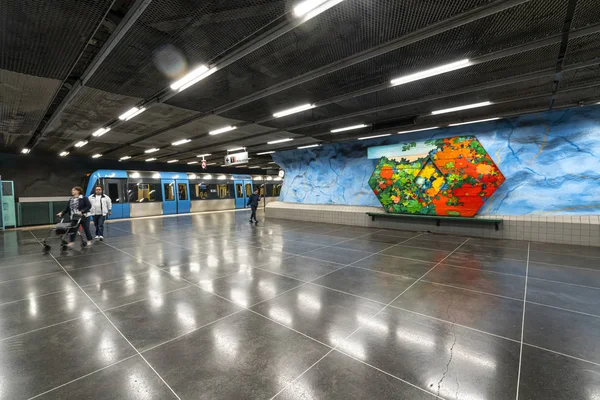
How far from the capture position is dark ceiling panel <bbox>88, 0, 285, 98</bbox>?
112 inches

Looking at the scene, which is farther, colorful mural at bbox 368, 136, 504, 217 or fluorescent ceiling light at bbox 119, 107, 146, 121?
colorful mural at bbox 368, 136, 504, 217

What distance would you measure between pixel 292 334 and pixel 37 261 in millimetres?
6035

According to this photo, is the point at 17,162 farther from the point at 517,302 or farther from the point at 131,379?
the point at 517,302

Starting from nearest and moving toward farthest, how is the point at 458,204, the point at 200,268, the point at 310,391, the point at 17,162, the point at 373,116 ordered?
the point at 310,391 → the point at 200,268 → the point at 373,116 → the point at 458,204 → the point at 17,162

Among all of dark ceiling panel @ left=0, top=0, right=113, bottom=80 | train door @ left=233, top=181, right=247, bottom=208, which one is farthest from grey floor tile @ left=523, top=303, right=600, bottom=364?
train door @ left=233, top=181, right=247, bottom=208

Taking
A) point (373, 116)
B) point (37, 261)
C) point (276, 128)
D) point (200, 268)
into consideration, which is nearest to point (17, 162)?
point (37, 261)

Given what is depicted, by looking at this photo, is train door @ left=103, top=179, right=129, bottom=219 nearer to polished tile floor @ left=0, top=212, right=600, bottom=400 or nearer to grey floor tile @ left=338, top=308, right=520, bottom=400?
polished tile floor @ left=0, top=212, right=600, bottom=400

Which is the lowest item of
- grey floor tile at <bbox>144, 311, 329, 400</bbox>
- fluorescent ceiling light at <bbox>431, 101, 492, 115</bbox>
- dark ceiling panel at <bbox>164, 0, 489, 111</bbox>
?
grey floor tile at <bbox>144, 311, 329, 400</bbox>

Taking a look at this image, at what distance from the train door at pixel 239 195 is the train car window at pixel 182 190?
3808mm

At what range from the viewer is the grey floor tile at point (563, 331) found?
7.20 ft

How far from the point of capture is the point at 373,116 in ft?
23.4

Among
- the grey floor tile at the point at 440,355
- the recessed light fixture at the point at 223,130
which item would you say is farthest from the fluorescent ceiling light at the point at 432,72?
the recessed light fixture at the point at 223,130

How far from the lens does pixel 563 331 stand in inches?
97.7

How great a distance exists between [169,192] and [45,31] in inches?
497
